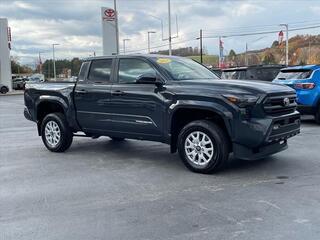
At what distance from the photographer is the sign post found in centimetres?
3672

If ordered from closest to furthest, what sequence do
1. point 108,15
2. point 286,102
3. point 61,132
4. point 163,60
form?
point 286,102 < point 163,60 < point 61,132 < point 108,15

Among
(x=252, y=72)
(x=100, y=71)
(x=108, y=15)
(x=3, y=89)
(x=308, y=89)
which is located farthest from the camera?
(x=3, y=89)

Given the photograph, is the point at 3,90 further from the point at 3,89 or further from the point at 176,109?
the point at 176,109

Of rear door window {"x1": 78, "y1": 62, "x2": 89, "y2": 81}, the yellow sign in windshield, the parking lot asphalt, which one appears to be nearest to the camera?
the parking lot asphalt

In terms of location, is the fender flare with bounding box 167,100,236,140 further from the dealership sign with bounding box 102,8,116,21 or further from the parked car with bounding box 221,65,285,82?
the dealership sign with bounding box 102,8,116,21

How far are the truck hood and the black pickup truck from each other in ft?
0.05

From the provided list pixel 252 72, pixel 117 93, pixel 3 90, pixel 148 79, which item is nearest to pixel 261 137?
pixel 148 79

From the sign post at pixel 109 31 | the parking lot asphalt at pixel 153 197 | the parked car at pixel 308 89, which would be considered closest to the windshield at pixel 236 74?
the parked car at pixel 308 89

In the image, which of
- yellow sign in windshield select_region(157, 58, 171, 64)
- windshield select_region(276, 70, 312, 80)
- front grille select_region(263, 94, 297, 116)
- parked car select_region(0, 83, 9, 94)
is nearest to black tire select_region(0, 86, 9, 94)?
parked car select_region(0, 83, 9, 94)

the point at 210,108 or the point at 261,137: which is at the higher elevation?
the point at 210,108

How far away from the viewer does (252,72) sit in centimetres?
1611

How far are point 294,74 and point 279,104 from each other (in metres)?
6.09

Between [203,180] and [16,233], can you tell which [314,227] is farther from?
[16,233]

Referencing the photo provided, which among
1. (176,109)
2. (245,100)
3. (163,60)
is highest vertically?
(163,60)
